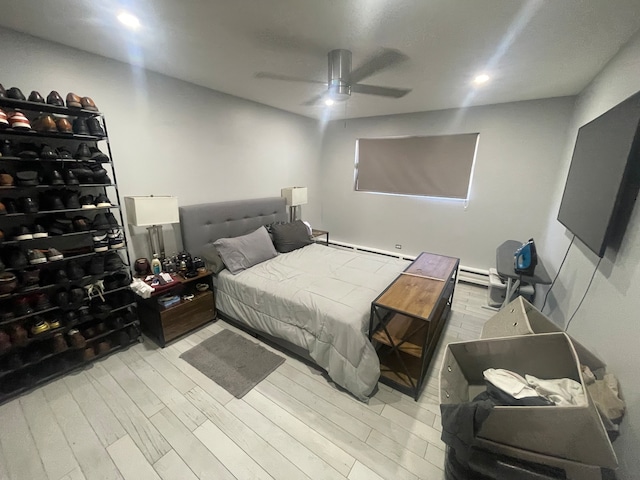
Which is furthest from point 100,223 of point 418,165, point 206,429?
point 418,165

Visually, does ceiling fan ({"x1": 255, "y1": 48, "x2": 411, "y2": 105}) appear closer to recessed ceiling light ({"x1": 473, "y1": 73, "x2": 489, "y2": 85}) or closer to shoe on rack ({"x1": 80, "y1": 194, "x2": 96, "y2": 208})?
recessed ceiling light ({"x1": 473, "y1": 73, "x2": 489, "y2": 85})

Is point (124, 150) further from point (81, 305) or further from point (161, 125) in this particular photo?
point (81, 305)

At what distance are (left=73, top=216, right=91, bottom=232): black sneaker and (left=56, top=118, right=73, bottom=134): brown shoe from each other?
637 mm

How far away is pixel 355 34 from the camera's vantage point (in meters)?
1.58

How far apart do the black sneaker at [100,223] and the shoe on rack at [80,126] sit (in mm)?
622

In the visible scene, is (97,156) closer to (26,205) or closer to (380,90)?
(26,205)

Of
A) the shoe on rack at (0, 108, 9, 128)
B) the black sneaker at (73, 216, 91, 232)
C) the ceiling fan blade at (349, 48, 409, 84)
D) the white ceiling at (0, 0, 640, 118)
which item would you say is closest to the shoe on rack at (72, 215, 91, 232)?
the black sneaker at (73, 216, 91, 232)

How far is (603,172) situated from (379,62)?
168 centimetres

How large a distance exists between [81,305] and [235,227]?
1.61 meters

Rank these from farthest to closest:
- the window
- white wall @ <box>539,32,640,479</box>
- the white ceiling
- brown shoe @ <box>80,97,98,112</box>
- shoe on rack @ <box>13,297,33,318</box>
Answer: the window < brown shoe @ <box>80,97,98,112</box> < shoe on rack @ <box>13,297,33,318</box> < the white ceiling < white wall @ <box>539,32,640,479</box>

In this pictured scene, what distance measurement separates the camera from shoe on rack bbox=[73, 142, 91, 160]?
6.01 ft

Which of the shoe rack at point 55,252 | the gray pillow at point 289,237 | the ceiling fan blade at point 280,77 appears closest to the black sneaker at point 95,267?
the shoe rack at point 55,252

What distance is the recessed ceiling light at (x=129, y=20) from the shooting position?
145 cm

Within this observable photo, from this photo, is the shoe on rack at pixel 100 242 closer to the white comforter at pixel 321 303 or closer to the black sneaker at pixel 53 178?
the black sneaker at pixel 53 178
